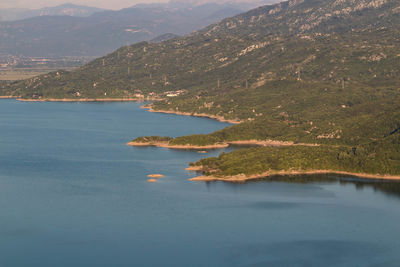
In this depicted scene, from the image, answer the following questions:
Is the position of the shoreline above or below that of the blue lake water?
above

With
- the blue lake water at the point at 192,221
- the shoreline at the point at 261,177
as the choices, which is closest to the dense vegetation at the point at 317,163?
the shoreline at the point at 261,177

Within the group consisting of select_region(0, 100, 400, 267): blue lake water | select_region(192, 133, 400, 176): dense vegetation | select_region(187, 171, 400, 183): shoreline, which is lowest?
select_region(0, 100, 400, 267): blue lake water

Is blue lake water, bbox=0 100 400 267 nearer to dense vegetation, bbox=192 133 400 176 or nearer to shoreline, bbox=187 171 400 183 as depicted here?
shoreline, bbox=187 171 400 183

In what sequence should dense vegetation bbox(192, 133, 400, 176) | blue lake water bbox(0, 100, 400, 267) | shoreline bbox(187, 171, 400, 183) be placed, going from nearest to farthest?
blue lake water bbox(0, 100, 400, 267) < shoreline bbox(187, 171, 400, 183) < dense vegetation bbox(192, 133, 400, 176)

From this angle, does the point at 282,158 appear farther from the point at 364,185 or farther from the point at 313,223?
the point at 313,223

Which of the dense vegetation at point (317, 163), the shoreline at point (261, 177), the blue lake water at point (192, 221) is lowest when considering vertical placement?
the blue lake water at point (192, 221)

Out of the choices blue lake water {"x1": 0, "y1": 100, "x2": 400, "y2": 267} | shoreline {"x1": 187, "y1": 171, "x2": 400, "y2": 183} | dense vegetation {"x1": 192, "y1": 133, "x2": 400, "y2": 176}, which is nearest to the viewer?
blue lake water {"x1": 0, "y1": 100, "x2": 400, "y2": 267}

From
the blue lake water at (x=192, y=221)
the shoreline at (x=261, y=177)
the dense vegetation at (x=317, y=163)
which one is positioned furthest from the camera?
the dense vegetation at (x=317, y=163)

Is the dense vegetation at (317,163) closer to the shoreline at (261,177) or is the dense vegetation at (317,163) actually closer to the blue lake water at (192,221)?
the shoreline at (261,177)

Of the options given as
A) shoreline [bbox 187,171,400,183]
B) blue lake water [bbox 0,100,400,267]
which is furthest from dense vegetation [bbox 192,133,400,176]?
blue lake water [bbox 0,100,400,267]
